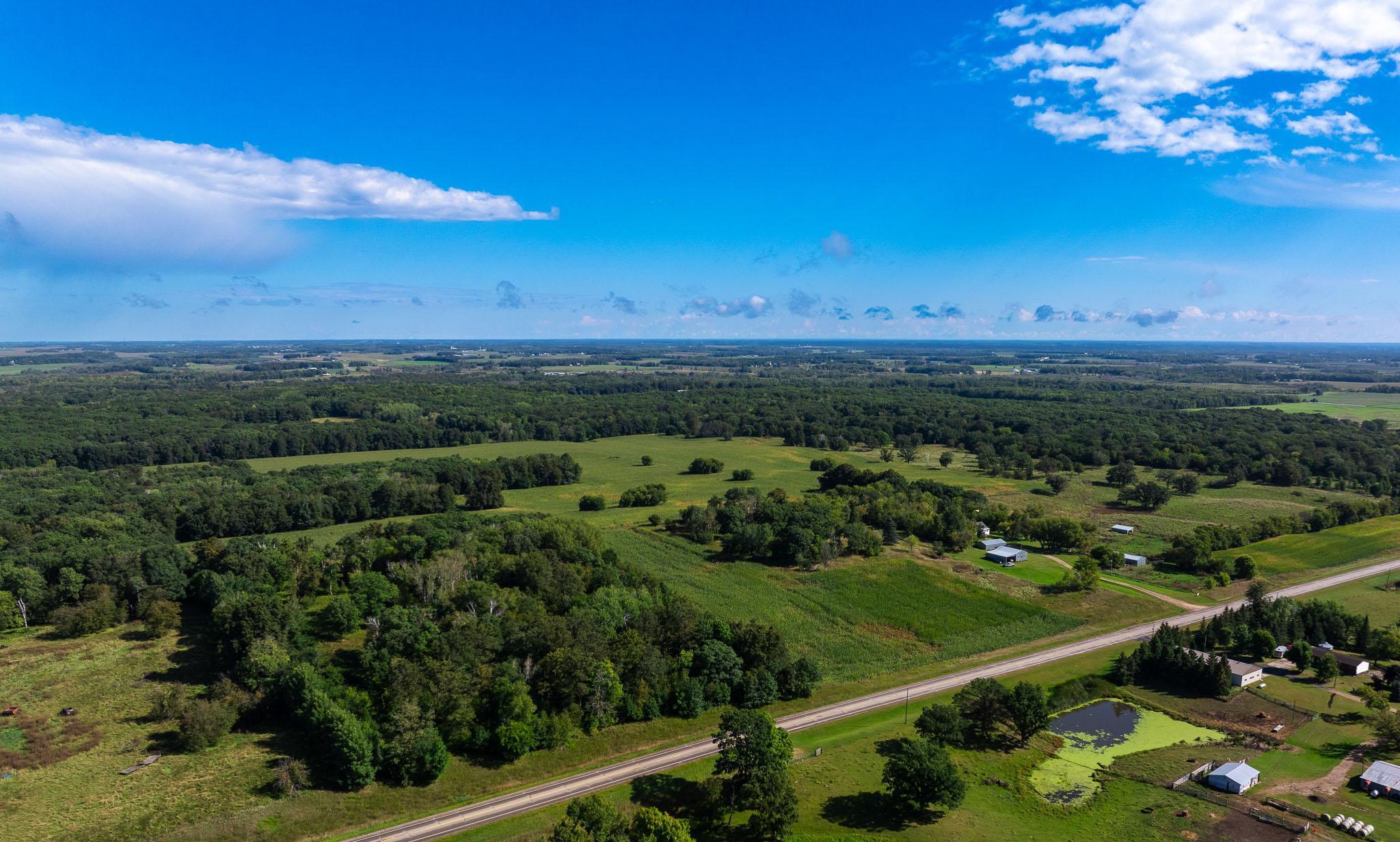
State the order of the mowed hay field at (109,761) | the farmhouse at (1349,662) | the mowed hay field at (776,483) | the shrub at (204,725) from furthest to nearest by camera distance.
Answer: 1. the mowed hay field at (776,483)
2. the farmhouse at (1349,662)
3. the shrub at (204,725)
4. the mowed hay field at (109,761)

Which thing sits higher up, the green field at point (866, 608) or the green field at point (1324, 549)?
the green field at point (1324, 549)

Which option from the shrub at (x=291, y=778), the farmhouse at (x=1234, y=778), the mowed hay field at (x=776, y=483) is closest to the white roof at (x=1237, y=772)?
the farmhouse at (x=1234, y=778)

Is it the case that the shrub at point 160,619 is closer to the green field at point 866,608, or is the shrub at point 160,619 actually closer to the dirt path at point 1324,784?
the green field at point 866,608

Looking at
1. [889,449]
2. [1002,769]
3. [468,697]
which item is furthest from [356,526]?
[889,449]

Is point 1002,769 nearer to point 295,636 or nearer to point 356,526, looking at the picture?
point 295,636

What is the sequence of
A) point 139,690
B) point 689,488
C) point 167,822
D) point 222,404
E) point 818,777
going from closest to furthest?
point 167,822, point 818,777, point 139,690, point 689,488, point 222,404
